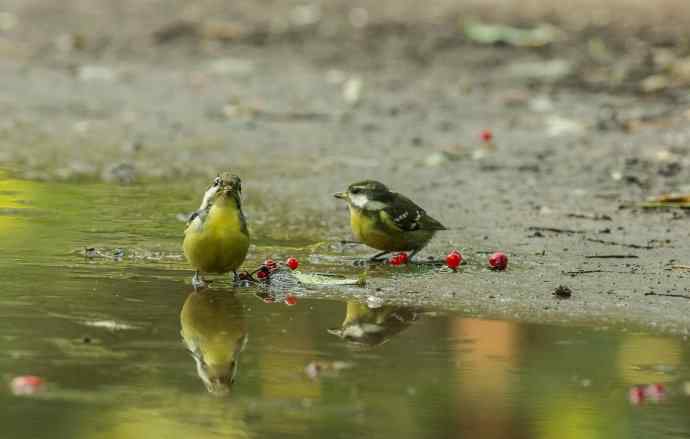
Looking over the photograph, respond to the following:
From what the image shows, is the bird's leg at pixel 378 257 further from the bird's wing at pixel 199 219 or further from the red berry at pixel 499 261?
the bird's wing at pixel 199 219

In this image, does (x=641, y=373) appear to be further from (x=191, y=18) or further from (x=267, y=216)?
(x=191, y=18)

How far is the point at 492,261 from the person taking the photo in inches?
317

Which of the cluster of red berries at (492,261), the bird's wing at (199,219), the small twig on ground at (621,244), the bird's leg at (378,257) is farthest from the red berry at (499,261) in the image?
the bird's wing at (199,219)

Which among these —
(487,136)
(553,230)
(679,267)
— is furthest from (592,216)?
(487,136)

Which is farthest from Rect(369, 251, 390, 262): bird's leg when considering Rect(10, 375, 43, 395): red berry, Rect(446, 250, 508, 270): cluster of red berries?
Rect(10, 375, 43, 395): red berry

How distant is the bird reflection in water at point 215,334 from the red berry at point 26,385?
2.06 ft

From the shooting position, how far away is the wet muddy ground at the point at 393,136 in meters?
8.36

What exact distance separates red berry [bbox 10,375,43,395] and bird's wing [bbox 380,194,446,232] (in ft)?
10.1

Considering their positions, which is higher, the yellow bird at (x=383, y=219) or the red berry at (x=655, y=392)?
the yellow bird at (x=383, y=219)

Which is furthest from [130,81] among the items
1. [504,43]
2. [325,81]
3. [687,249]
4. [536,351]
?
[536,351]

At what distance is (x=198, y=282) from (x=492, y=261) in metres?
1.60

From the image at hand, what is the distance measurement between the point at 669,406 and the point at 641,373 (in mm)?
464

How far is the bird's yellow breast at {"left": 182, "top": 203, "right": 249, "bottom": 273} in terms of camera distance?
7309 mm

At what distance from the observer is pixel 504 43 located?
17.0m
